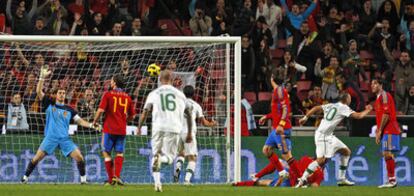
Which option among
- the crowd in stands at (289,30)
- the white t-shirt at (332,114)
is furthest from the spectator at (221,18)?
the white t-shirt at (332,114)

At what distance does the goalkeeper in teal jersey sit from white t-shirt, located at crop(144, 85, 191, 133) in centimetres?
317

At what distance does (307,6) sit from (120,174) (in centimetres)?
782

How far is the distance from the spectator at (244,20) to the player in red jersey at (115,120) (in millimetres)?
6777

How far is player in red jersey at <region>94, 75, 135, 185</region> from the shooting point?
72.3ft

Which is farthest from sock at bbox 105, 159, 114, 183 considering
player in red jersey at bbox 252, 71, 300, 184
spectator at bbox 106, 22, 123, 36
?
spectator at bbox 106, 22, 123, 36

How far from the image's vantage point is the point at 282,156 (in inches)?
969

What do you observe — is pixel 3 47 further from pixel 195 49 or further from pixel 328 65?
pixel 328 65

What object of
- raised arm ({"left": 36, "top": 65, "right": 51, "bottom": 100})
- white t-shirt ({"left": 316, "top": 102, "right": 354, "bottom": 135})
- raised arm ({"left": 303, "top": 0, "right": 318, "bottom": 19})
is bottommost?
white t-shirt ({"left": 316, "top": 102, "right": 354, "bottom": 135})

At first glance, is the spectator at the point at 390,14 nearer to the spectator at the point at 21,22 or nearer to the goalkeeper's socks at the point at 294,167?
the goalkeeper's socks at the point at 294,167

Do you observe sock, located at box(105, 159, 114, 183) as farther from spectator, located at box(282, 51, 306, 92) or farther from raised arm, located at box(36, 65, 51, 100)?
spectator, located at box(282, 51, 306, 92)

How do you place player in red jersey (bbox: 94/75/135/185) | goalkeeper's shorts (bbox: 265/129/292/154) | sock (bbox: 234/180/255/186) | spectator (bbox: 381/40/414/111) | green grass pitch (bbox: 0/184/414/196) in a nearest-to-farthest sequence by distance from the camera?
green grass pitch (bbox: 0/184/414/196) → player in red jersey (bbox: 94/75/135/185) → sock (bbox: 234/180/255/186) → goalkeeper's shorts (bbox: 265/129/292/154) → spectator (bbox: 381/40/414/111)

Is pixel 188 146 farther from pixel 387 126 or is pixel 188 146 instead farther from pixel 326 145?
pixel 387 126

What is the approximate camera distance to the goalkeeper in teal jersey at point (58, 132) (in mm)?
22344

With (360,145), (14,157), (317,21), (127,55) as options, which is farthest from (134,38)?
(317,21)
